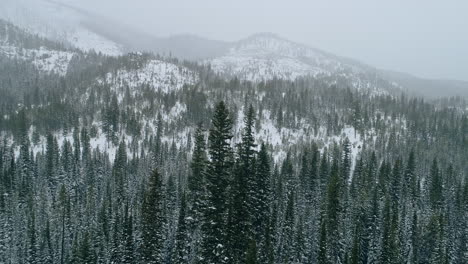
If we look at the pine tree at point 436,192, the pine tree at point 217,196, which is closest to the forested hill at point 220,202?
the pine tree at point 217,196

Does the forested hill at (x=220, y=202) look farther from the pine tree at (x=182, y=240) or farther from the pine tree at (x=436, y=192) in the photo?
the pine tree at (x=436, y=192)

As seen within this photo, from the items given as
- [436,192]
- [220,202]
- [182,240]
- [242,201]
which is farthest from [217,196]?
[436,192]

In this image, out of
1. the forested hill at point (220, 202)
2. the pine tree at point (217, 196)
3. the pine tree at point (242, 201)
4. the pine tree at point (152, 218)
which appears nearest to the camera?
the pine tree at point (217, 196)

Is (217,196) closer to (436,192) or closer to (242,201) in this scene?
(242,201)

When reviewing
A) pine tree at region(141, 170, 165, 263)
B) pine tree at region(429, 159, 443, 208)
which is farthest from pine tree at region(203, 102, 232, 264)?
pine tree at region(429, 159, 443, 208)

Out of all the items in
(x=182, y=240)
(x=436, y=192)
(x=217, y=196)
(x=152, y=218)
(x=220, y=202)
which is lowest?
(x=436, y=192)

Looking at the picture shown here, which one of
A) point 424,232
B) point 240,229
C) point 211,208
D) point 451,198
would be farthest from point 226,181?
point 451,198

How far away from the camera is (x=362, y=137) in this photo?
186 meters

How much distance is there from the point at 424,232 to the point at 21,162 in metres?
121

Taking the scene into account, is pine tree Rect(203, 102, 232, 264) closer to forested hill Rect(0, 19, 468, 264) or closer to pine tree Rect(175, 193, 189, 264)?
forested hill Rect(0, 19, 468, 264)

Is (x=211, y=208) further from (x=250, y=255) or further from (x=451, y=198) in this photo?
(x=451, y=198)

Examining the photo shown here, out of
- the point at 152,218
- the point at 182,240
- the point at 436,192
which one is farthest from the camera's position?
the point at 436,192

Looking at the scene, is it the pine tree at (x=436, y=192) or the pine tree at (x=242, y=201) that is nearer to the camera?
the pine tree at (x=242, y=201)

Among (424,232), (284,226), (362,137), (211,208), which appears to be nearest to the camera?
(211,208)
